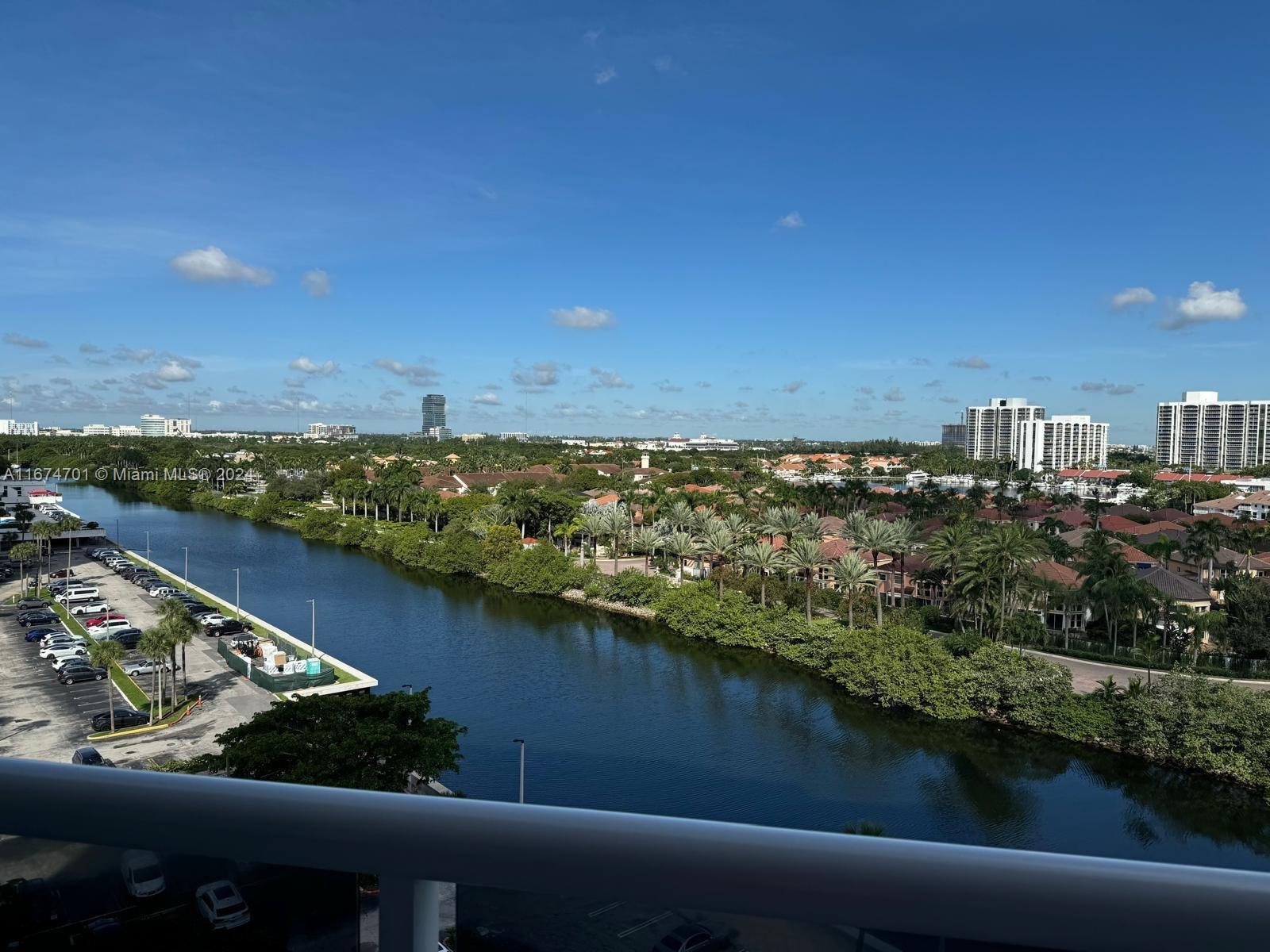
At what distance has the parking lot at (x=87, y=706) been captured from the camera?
10.9 m

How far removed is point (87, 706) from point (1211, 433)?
2643 inches

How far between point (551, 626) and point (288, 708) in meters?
10.3

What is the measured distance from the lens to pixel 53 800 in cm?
62

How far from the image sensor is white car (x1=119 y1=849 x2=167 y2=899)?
Answer: 24.8 inches

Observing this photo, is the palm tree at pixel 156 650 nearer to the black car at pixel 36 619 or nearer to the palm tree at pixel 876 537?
the black car at pixel 36 619

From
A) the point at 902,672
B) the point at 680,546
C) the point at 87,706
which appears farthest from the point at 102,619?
the point at 902,672

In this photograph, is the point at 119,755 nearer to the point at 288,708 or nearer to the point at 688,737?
the point at 288,708

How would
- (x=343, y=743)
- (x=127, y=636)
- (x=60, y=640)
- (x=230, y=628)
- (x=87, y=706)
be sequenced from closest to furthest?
1. (x=343, y=743)
2. (x=87, y=706)
3. (x=60, y=640)
4. (x=127, y=636)
5. (x=230, y=628)

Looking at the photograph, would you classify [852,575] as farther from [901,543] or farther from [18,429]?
[18,429]

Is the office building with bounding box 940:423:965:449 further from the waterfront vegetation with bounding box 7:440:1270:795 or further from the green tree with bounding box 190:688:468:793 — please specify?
the green tree with bounding box 190:688:468:793

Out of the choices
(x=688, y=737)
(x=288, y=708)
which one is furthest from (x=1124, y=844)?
(x=288, y=708)

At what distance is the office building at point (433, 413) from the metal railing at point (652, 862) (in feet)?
492

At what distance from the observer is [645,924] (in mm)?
568

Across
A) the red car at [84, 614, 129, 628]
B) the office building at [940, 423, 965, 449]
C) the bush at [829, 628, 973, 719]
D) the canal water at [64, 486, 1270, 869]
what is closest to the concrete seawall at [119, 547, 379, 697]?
the canal water at [64, 486, 1270, 869]
